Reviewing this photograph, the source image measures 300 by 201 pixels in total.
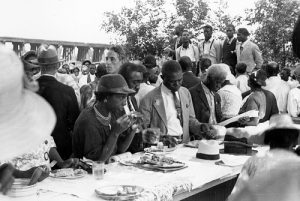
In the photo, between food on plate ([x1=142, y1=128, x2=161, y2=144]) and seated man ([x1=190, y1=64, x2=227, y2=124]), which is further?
seated man ([x1=190, y1=64, x2=227, y2=124])

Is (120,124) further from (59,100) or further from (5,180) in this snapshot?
(5,180)

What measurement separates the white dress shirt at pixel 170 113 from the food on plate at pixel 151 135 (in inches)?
18.1

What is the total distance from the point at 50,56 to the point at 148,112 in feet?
3.78

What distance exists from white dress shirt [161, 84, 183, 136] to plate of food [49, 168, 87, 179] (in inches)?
61.2

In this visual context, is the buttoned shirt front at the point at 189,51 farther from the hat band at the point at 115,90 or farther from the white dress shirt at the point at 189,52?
the hat band at the point at 115,90

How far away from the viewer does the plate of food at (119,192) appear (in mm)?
2734

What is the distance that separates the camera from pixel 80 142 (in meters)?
3.65

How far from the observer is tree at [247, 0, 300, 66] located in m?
10.5

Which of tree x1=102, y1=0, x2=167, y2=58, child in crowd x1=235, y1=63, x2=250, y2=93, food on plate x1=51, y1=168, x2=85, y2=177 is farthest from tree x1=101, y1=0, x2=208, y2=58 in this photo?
food on plate x1=51, y1=168, x2=85, y2=177

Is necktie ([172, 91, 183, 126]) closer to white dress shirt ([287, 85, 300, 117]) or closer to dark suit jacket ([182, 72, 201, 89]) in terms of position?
dark suit jacket ([182, 72, 201, 89])

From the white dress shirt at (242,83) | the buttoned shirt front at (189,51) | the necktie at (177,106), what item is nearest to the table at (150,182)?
the necktie at (177,106)

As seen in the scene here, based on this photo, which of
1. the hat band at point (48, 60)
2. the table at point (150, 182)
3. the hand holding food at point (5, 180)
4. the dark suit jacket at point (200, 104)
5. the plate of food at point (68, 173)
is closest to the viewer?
the hand holding food at point (5, 180)

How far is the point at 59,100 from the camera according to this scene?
162 inches

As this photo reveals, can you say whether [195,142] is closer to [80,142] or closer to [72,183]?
[80,142]
